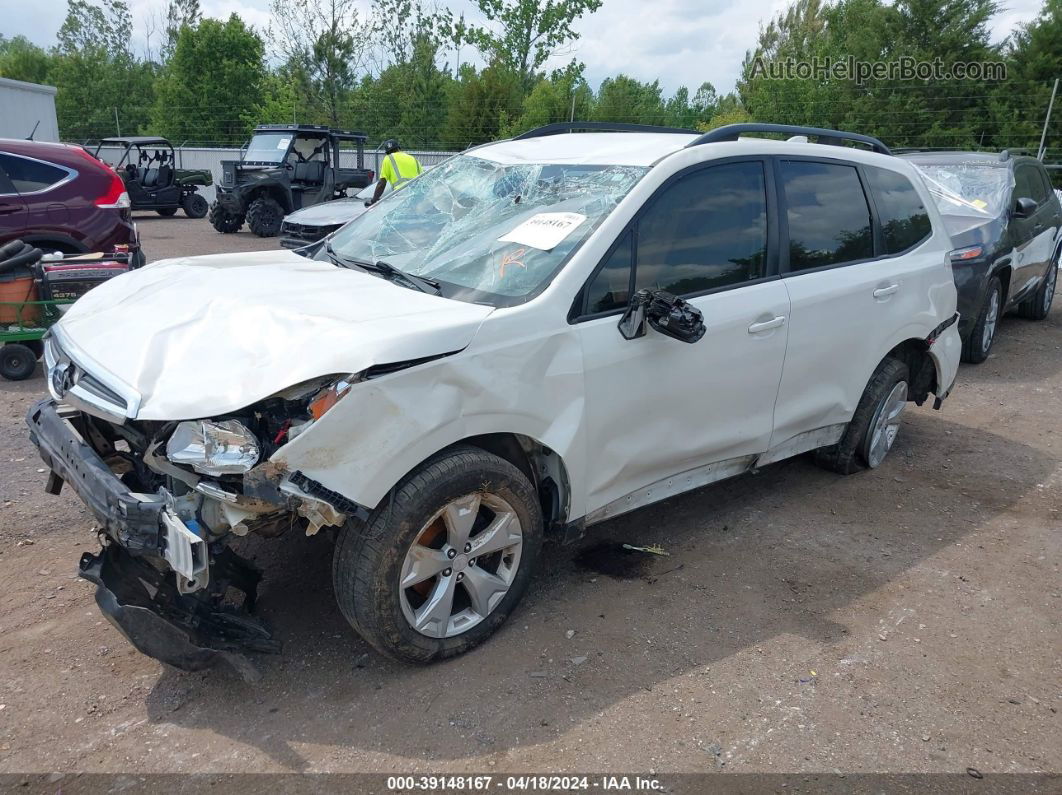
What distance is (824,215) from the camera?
14.5 feet

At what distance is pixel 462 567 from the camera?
10.4ft

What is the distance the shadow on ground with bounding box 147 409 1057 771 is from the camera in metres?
2.93

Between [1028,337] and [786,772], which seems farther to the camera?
[1028,337]

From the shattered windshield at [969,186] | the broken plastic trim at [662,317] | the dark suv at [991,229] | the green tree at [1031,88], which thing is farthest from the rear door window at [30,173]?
the green tree at [1031,88]

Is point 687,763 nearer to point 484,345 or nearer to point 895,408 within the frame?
point 484,345

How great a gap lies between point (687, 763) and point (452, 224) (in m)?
2.47

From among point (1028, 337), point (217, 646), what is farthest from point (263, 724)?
point (1028, 337)

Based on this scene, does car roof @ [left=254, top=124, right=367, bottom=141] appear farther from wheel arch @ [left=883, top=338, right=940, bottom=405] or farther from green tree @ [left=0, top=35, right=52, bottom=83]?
green tree @ [left=0, top=35, right=52, bottom=83]

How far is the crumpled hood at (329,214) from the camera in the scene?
11.4m

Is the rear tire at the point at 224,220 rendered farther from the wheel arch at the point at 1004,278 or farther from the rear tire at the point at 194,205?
the wheel arch at the point at 1004,278

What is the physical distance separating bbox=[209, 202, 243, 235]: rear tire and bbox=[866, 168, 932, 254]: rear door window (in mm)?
15252

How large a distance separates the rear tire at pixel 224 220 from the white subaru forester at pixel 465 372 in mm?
14616

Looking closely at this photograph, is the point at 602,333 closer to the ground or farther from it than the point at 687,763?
farther from it

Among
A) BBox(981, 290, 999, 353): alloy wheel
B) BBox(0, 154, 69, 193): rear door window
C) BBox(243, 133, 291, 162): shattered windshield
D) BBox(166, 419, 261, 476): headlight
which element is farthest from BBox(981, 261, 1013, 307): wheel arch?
BBox(243, 133, 291, 162): shattered windshield
